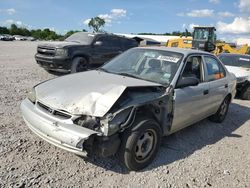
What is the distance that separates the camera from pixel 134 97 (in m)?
3.46

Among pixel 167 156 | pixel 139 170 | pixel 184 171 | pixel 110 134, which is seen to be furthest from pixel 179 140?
pixel 110 134

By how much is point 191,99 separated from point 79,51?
6153 mm

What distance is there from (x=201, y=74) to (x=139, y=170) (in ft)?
7.57

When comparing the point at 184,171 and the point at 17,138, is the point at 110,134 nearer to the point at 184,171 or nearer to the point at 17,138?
the point at 184,171

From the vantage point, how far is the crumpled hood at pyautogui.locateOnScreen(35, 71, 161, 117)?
3180mm

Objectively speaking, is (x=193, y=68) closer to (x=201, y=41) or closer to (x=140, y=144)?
(x=140, y=144)

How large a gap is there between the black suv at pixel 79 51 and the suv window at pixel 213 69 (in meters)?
5.32

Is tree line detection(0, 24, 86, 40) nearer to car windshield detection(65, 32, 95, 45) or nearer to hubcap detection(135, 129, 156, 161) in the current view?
car windshield detection(65, 32, 95, 45)

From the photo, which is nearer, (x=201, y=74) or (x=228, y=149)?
(x=228, y=149)

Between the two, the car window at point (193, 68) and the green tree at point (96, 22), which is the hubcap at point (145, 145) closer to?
the car window at point (193, 68)

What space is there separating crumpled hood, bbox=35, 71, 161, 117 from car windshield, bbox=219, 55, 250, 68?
753 cm

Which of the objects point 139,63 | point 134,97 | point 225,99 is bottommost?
point 225,99

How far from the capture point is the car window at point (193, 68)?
4.44 metres

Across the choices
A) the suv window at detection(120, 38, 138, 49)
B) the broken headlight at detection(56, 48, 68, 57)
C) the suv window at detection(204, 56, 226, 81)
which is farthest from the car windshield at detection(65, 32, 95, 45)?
the suv window at detection(204, 56, 226, 81)
